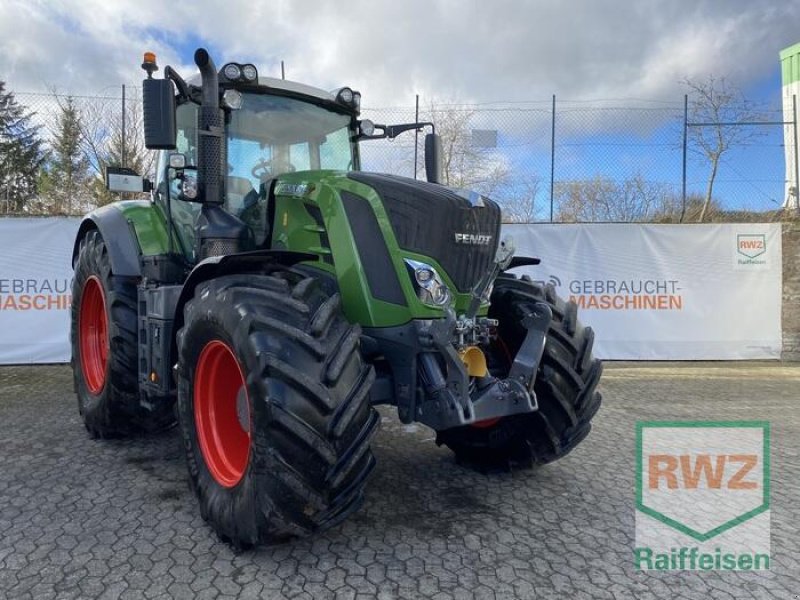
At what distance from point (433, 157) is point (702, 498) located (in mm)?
2977

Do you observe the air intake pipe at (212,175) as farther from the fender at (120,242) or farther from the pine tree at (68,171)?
the pine tree at (68,171)

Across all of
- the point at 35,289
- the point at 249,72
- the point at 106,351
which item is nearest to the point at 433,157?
the point at 249,72

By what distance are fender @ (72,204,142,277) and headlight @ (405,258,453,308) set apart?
226 centimetres

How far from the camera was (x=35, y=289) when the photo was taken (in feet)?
26.2

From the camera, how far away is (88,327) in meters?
5.27

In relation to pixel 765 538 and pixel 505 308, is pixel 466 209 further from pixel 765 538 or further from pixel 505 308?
pixel 765 538

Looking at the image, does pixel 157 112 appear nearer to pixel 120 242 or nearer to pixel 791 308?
pixel 120 242

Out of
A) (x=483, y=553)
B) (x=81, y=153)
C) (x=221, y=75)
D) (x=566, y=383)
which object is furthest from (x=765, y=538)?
(x=81, y=153)

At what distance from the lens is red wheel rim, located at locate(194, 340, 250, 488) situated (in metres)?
3.17

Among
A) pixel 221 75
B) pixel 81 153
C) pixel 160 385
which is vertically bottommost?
pixel 160 385

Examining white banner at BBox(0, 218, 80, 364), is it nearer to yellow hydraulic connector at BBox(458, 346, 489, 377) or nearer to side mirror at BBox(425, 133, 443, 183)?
side mirror at BBox(425, 133, 443, 183)

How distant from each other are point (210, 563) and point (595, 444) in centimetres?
317

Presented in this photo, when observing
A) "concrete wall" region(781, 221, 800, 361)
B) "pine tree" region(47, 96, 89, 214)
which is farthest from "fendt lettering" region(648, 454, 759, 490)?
"pine tree" region(47, 96, 89, 214)

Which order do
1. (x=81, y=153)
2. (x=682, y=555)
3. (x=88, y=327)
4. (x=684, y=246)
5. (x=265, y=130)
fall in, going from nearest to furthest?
(x=682, y=555) < (x=265, y=130) < (x=88, y=327) < (x=684, y=246) < (x=81, y=153)
